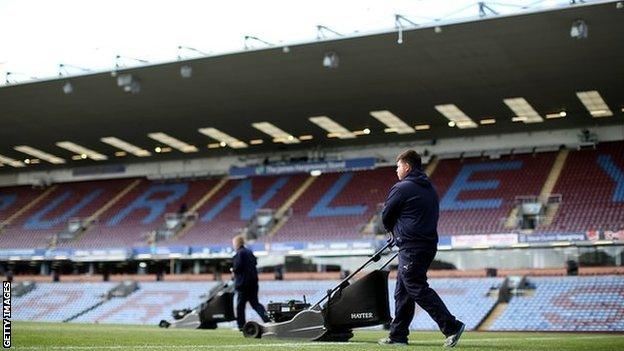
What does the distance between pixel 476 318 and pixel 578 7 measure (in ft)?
33.0

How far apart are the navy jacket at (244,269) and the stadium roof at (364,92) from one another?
12.4m

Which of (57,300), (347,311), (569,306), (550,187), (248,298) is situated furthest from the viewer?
(57,300)

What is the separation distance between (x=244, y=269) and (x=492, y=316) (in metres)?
13.7

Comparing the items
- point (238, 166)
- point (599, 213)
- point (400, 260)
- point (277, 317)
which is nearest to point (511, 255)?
point (599, 213)

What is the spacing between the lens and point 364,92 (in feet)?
106

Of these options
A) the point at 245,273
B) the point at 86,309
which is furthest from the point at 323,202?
the point at 245,273

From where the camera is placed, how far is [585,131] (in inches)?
1455

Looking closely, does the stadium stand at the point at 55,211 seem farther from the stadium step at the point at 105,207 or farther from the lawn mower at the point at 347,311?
the lawn mower at the point at 347,311

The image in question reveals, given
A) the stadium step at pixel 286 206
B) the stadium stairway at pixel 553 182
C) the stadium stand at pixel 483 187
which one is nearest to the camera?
the stadium stairway at pixel 553 182

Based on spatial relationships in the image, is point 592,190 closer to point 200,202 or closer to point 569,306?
point 569,306

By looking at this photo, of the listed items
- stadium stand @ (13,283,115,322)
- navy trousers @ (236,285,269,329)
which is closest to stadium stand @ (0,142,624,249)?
stadium stand @ (13,283,115,322)

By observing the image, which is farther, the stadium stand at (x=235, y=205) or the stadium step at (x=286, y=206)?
the stadium stand at (x=235, y=205)

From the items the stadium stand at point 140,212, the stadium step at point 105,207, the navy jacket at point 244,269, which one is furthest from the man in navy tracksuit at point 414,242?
the stadium step at point 105,207

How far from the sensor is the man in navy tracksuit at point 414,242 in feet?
27.4
